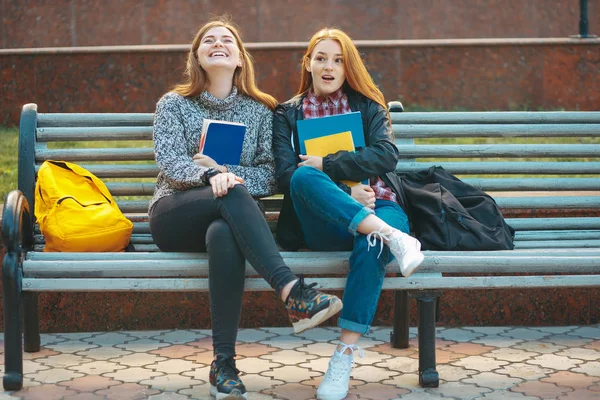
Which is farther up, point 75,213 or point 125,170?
point 125,170

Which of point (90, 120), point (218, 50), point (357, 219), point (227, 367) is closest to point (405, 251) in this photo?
point (357, 219)

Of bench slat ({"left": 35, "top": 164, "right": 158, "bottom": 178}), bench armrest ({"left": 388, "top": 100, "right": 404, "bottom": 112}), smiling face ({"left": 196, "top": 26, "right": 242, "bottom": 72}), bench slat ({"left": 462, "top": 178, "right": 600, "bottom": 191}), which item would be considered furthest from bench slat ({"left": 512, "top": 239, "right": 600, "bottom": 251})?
bench slat ({"left": 35, "top": 164, "right": 158, "bottom": 178})

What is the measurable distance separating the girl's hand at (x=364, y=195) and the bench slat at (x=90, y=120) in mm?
1125

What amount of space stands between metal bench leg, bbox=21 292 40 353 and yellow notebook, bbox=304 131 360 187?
1.43 m

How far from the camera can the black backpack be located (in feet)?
13.9

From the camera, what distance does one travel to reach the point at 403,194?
14.5 feet

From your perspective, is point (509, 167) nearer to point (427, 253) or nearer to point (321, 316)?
point (427, 253)

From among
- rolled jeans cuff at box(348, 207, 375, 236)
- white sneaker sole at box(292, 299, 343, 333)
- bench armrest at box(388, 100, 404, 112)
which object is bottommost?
white sneaker sole at box(292, 299, 343, 333)

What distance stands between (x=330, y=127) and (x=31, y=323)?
165 centimetres

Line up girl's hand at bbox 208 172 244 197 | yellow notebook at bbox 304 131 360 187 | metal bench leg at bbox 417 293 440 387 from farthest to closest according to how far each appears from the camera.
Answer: yellow notebook at bbox 304 131 360 187 < metal bench leg at bbox 417 293 440 387 < girl's hand at bbox 208 172 244 197

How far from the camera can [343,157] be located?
4.25 m

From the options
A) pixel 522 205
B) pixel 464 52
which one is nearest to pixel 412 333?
pixel 522 205

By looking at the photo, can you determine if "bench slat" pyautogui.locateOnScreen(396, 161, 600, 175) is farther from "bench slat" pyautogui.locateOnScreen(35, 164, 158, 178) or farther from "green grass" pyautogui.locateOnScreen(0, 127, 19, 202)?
"green grass" pyautogui.locateOnScreen(0, 127, 19, 202)

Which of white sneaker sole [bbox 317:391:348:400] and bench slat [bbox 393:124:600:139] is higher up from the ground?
bench slat [bbox 393:124:600:139]
